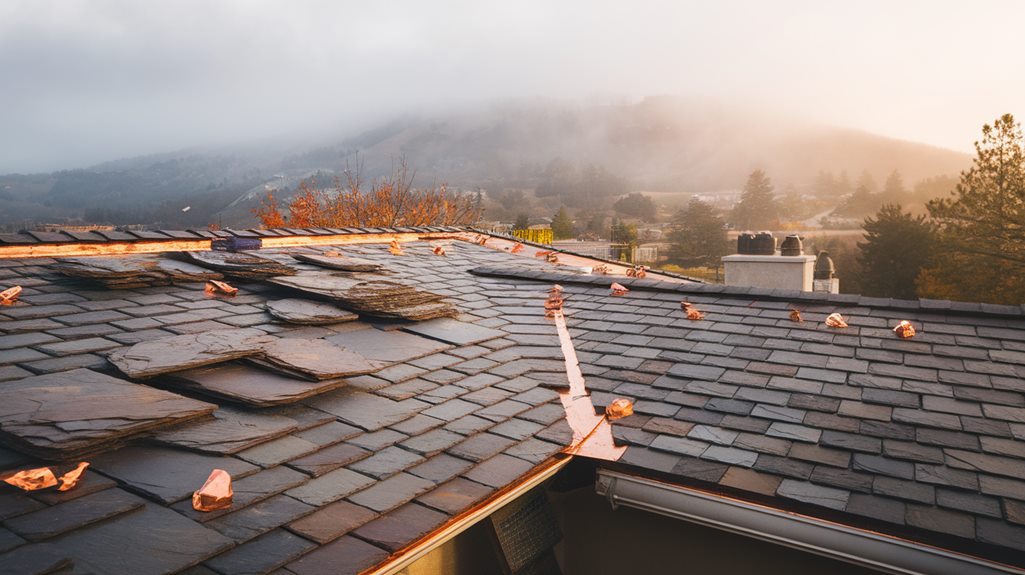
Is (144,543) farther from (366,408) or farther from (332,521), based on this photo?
(366,408)

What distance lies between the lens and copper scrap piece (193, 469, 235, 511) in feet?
6.76

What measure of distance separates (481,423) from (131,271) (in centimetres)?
308

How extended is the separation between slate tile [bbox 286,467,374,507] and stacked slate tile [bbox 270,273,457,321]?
233 cm

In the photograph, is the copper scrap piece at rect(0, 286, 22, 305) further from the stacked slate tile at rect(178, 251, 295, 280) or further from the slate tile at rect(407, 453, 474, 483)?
the slate tile at rect(407, 453, 474, 483)

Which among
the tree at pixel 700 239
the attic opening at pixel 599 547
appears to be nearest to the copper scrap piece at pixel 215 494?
the attic opening at pixel 599 547

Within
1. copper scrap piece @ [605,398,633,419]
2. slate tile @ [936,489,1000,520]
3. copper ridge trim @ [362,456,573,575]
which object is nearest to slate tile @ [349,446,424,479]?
copper ridge trim @ [362,456,573,575]

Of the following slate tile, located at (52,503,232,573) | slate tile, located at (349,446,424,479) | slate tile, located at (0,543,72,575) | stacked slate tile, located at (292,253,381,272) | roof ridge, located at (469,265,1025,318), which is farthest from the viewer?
stacked slate tile, located at (292,253,381,272)

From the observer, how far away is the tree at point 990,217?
88.1 ft

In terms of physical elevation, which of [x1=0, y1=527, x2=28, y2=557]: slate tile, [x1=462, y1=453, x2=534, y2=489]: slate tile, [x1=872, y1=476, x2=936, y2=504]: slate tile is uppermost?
[x1=0, y1=527, x2=28, y2=557]: slate tile

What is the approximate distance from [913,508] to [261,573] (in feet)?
8.72

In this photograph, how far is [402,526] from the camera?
2.22m

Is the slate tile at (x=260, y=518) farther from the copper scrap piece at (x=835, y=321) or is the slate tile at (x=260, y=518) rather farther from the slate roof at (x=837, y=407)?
the copper scrap piece at (x=835, y=321)

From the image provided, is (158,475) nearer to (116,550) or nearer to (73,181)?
(116,550)

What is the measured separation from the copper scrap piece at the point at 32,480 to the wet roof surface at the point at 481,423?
0.10 ft
